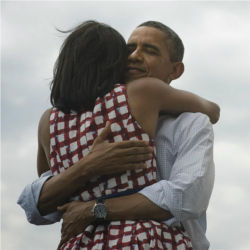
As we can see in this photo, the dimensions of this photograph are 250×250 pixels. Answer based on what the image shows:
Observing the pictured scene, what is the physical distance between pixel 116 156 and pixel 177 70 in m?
1.32

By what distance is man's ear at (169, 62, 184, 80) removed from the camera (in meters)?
3.85

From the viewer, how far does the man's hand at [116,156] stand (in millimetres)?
2779

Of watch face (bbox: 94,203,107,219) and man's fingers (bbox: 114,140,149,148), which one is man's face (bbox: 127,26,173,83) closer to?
man's fingers (bbox: 114,140,149,148)

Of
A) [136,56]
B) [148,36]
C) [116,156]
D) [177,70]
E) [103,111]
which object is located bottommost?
[116,156]

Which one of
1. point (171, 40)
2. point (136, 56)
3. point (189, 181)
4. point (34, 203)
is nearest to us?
point (189, 181)

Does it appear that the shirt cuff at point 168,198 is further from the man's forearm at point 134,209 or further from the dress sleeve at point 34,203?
the dress sleeve at point 34,203

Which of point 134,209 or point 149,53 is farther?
point 149,53

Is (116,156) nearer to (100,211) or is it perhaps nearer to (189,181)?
(100,211)

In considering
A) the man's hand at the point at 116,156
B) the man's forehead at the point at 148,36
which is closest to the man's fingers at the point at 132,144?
the man's hand at the point at 116,156

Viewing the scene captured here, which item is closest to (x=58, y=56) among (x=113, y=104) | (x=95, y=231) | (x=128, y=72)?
(x=128, y=72)

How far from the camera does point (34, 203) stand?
310cm

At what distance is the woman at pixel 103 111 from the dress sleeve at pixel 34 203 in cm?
15

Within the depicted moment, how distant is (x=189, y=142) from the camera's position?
2967 millimetres

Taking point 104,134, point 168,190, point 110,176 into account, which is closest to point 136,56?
point 104,134
